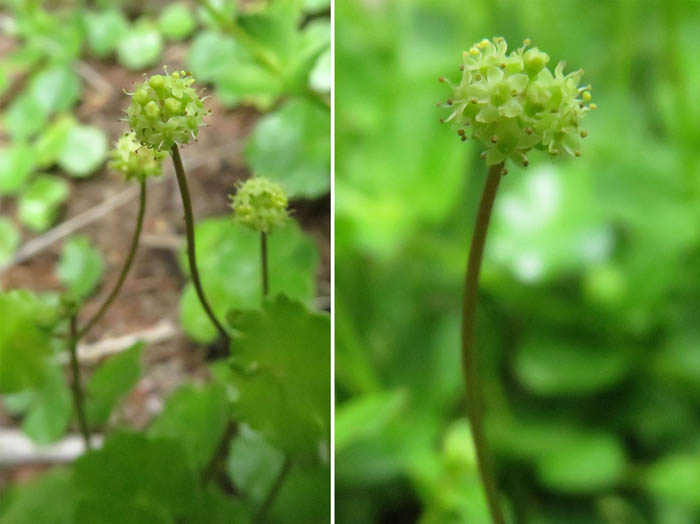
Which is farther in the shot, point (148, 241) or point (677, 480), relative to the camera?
point (677, 480)

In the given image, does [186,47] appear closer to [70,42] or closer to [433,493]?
[70,42]

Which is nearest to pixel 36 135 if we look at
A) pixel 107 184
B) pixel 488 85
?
pixel 107 184

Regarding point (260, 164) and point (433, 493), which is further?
point (433, 493)

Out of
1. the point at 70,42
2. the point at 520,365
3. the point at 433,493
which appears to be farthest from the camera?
the point at 520,365

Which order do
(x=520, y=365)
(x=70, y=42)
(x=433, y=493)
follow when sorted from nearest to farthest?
1. (x=70, y=42)
2. (x=433, y=493)
3. (x=520, y=365)

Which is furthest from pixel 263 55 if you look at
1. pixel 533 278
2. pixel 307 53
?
pixel 533 278

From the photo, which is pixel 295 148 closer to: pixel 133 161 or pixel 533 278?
pixel 133 161

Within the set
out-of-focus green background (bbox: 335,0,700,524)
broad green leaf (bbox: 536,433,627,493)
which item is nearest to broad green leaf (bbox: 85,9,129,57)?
out-of-focus green background (bbox: 335,0,700,524)
